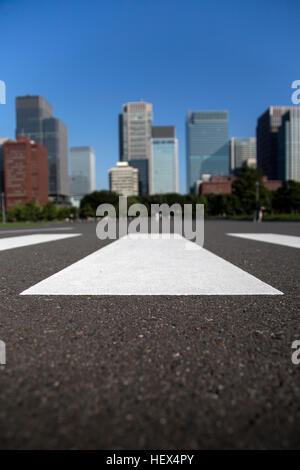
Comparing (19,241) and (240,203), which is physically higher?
(240,203)

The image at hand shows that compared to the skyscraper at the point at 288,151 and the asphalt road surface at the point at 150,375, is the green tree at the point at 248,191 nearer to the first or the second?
the asphalt road surface at the point at 150,375

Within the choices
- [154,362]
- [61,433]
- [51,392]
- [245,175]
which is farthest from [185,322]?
[245,175]

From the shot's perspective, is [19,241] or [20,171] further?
[20,171]

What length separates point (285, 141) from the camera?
533ft

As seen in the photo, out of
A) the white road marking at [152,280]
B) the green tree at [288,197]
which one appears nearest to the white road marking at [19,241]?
the white road marking at [152,280]

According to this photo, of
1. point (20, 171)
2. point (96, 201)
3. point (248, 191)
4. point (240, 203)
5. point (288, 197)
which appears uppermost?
point (20, 171)

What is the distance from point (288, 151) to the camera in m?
165

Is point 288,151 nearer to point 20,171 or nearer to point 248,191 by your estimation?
point 248,191

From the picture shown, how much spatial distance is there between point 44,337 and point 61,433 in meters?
1.12

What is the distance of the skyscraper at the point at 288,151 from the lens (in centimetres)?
15662

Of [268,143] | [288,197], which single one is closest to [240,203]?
[288,197]

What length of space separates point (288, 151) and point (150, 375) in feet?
612
